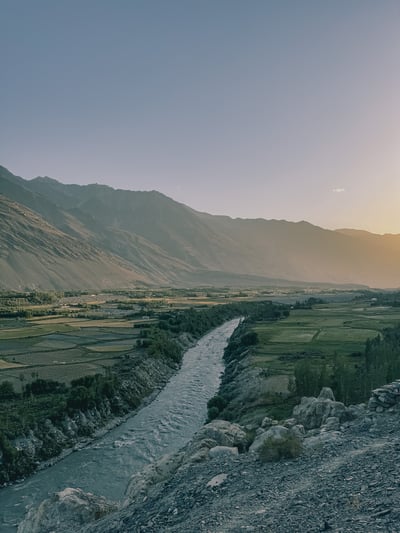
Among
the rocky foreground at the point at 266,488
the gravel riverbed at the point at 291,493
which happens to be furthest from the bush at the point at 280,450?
the gravel riverbed at the point at 291,493

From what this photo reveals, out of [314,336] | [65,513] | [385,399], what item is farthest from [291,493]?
[314,336]

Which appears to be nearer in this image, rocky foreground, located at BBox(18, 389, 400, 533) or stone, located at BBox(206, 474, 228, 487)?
rocky foreground, located at BBox(18, 389, 400, 533)

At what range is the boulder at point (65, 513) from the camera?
2369 cm

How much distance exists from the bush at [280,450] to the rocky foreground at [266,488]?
0.11 meters

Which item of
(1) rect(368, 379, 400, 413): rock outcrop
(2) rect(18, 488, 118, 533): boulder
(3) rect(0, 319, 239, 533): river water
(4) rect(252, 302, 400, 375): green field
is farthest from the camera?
(4) rect(252, 302, 400, 375): green field

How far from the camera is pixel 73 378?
59469 mm

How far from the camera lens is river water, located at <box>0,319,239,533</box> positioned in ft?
109

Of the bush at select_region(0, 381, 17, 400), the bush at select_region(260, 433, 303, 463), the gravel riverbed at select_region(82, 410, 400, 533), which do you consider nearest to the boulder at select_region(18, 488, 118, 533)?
the gravel riverbed at select_region(82, 410, 400, 533)

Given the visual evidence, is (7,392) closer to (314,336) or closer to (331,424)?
(331,424)

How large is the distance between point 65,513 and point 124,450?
17.5 meters

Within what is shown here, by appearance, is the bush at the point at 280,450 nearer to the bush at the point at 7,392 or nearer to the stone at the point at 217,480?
the stone at the point at 217,480

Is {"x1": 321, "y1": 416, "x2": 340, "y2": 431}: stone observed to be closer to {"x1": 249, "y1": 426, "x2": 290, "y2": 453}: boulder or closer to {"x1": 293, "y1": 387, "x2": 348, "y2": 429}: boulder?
{"x1": 293, "y1": 387, "x2": 348, "y2": 429}: boulder

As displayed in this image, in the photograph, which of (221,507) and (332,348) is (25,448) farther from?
(332,348)

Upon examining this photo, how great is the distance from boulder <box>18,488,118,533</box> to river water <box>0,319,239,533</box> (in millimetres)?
5688
